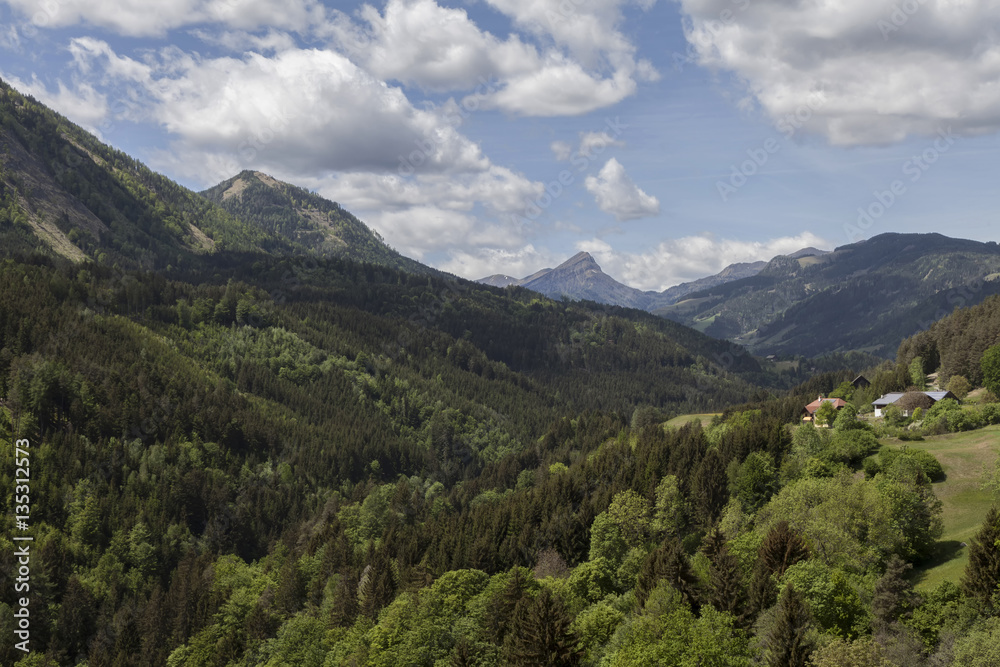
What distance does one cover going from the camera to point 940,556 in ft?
226

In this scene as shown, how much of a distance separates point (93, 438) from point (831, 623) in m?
204

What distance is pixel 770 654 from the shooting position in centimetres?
5100

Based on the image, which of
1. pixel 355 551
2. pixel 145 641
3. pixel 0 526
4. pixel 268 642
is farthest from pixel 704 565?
pixel 0 526

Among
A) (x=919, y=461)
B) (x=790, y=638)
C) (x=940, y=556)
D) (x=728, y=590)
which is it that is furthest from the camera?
(x=919, y=461)

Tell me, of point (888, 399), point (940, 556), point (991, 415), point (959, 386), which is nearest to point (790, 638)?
point (940, 556)

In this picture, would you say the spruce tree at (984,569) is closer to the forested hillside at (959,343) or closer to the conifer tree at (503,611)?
the conifer tree at (503,611)

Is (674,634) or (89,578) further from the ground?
(674,634)

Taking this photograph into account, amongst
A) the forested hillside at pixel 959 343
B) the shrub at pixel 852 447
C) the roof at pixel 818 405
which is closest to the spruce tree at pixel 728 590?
the shrub at pixel 852 447

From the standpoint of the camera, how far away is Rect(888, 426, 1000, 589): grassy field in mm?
65375

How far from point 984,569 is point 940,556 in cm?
1963

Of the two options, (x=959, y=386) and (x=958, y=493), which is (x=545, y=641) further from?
(x=959, y=386)

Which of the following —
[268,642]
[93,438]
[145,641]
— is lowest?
[145,641]

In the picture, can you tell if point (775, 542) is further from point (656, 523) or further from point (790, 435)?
point (790, 435)

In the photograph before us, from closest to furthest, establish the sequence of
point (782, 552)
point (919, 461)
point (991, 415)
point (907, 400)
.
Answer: point (782, 552), point (919, 461), point (991, 415), point (907, 400)
